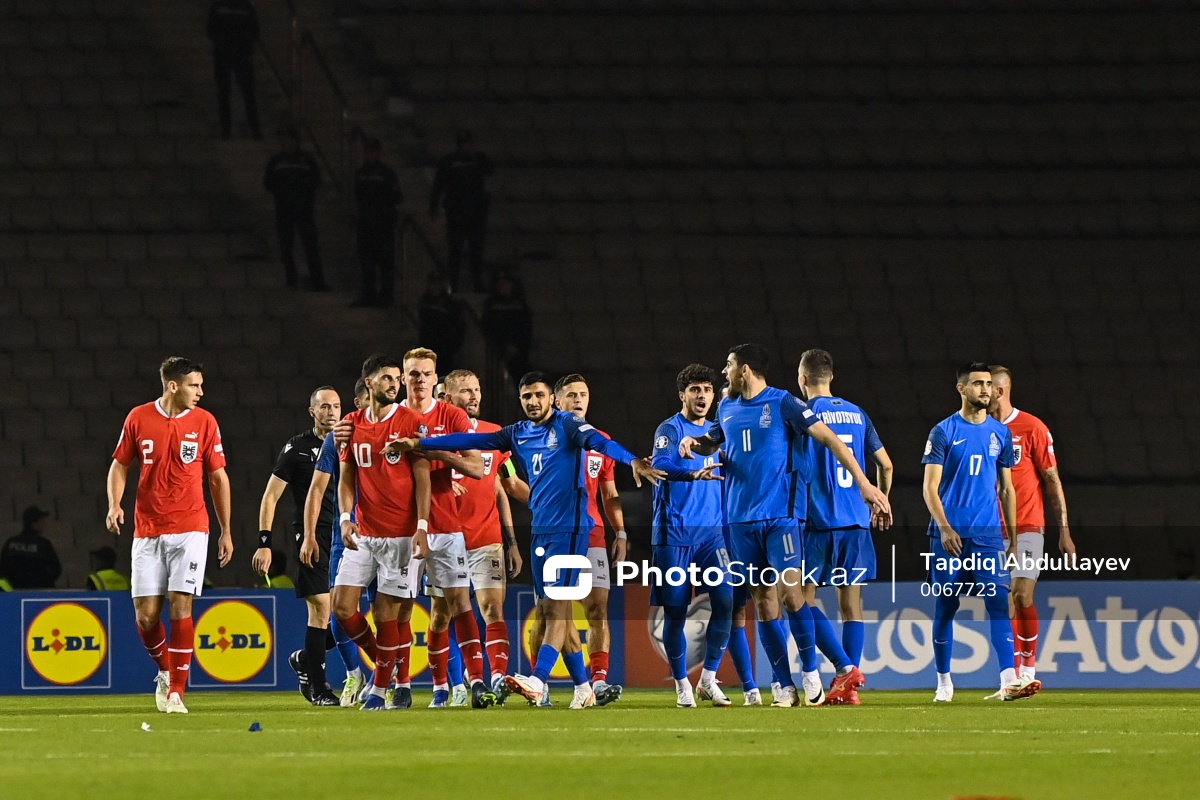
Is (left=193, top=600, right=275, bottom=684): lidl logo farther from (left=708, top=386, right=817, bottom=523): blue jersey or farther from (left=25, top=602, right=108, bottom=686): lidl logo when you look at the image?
(left=708, top=386, right=817, bottom=523): blue jersey

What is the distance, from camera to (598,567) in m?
11.7

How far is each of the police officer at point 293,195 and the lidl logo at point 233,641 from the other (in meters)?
6.25

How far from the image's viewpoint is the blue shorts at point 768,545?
11562 mm

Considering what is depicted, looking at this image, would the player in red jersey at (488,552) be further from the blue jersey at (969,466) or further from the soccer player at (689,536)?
the blue jersey at (969,466)

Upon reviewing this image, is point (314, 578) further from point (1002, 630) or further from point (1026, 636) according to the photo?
point (1026, 636)

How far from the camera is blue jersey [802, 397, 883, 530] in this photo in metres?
12.3

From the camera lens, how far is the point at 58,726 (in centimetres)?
1065

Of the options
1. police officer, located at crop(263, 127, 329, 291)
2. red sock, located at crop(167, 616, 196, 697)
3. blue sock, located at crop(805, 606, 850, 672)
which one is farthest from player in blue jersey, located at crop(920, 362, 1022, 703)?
police officer, located at crop(263, 127, 329, 291)

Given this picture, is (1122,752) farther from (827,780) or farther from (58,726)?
(58,726)

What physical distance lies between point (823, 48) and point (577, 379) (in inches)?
583

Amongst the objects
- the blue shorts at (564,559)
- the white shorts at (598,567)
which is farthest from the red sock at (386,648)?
the white shorts at (598,567)

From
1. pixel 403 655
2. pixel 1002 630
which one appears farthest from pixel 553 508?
pixel 1002 630

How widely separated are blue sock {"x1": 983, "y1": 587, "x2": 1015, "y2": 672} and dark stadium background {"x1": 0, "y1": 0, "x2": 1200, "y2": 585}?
570cm

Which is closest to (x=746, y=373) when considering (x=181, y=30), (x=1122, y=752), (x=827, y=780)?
(x=1122, y=752)
